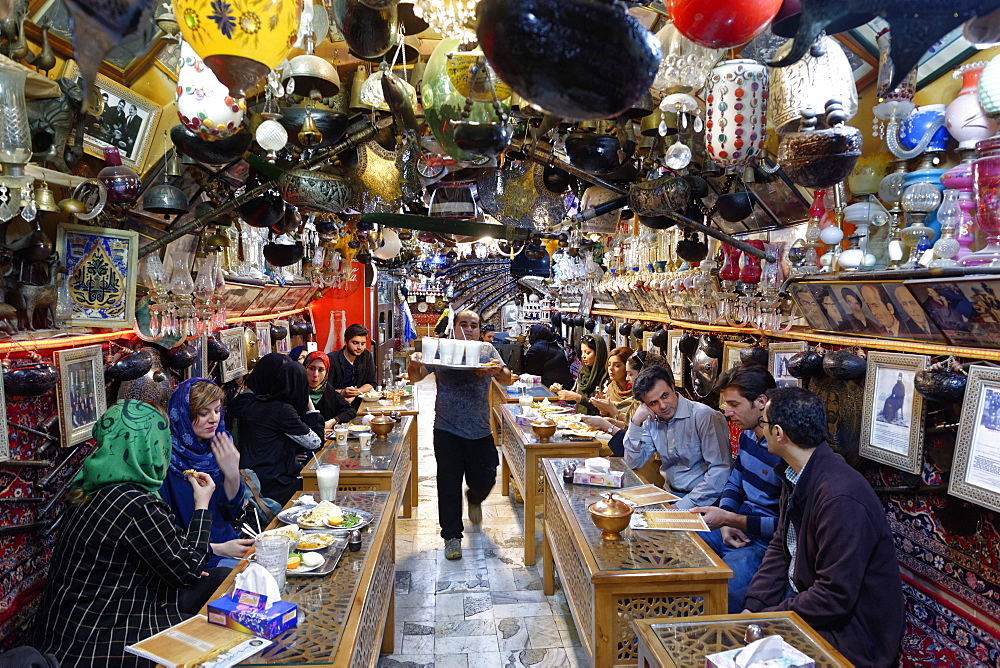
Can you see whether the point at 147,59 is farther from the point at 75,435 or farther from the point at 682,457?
the point at 682,457

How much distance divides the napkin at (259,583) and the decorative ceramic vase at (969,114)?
3.07 metres

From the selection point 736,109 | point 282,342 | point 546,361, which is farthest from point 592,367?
point 736,109

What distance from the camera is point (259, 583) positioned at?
76.2 inches

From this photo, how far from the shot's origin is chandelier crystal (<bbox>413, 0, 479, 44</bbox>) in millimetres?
1427

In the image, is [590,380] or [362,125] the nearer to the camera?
[362,125]

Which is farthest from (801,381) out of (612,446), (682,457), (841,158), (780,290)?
(841,158)

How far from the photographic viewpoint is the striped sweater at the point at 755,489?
327 centimetres

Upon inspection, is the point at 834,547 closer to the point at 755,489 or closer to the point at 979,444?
the point at 979,444

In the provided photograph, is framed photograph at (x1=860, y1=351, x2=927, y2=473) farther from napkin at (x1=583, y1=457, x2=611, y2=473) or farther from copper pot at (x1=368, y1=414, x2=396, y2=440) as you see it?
copper pot at (x1=368, y1=414, x2=396, y2=440)

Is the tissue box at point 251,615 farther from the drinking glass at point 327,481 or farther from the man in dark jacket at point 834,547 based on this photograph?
the man in dark jacket at point 834,547

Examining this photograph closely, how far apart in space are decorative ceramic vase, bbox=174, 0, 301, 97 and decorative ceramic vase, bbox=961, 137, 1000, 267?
2.35 metres

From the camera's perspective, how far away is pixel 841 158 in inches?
70.0

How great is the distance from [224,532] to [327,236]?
337 cm

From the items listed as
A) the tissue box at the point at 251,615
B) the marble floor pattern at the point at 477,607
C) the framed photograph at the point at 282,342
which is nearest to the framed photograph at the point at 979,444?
the marble floor pattern at the point at 477,607
